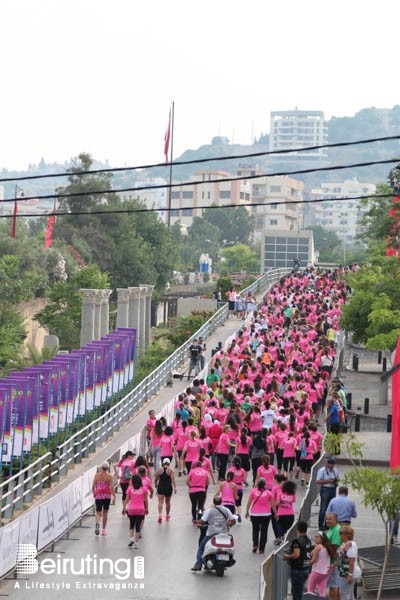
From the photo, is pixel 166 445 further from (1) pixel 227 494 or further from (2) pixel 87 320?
(2) pixel 87 320

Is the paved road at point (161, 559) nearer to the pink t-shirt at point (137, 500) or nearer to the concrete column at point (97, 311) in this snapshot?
the pink t-shirt at point (137, 500)

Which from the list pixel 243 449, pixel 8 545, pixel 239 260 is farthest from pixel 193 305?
pixel 239 260

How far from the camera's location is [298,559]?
682 inches

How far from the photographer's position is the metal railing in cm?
2469

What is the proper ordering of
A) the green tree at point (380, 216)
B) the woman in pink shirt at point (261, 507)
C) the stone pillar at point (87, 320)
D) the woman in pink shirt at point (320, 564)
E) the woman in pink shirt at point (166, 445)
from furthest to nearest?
1. the stone pillar at point (87, 320)
2. the green tree at point (380, 216)
3. the woman in pink shirt at point (166, 445)
4. the woman in pink shirt at point (261, 507)
5. the woman in pink shirt at point (320, 564)

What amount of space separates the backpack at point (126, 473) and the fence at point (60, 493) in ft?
2.33

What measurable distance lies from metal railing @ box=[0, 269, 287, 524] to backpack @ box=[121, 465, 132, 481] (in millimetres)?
1679

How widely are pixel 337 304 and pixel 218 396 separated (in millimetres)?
25005

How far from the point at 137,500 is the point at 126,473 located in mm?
1777

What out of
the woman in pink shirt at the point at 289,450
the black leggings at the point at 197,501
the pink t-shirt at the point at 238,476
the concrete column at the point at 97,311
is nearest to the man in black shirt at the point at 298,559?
the pink t-shirt at the point at 238,476

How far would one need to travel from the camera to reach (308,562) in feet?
59.0

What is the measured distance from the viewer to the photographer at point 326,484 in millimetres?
21812

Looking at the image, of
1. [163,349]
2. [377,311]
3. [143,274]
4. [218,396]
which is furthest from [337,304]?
[143,274]

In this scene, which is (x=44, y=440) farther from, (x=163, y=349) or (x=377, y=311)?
(x=163, y=349)
